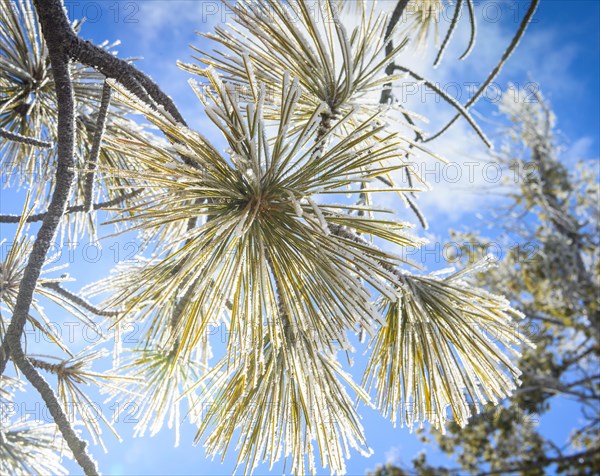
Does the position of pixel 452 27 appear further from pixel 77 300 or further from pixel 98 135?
pixel 77 300

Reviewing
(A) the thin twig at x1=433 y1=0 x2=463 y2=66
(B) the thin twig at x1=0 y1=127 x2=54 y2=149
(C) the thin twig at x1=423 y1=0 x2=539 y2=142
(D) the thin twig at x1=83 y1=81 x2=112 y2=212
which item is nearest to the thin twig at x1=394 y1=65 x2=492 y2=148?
(C) the thin twig at x1=423 y1=0 x2=539 y2=142

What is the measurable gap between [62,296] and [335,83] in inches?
24.4

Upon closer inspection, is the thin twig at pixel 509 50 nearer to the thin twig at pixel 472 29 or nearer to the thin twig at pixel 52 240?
the thin twig at pixel 472 29

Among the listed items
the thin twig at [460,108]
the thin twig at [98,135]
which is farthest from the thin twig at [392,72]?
the thin twig at [98,135]

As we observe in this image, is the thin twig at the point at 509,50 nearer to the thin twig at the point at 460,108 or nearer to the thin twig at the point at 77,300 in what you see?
the thin twig at the point at 460,108

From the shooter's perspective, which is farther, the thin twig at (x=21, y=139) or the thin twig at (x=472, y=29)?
the thin twig at (x=472, y=29)

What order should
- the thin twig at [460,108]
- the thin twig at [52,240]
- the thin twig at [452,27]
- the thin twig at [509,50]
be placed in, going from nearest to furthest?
the thin twig at [52,240] < the thin twig at [509,50] < the thin twig at [460,108] < the thin twig at [452,27]

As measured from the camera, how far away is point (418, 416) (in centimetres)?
78

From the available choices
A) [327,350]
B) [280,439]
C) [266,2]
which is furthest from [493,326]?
[266,2]

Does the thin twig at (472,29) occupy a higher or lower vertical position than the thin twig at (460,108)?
higher

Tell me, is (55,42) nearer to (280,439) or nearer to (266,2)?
(266,2)

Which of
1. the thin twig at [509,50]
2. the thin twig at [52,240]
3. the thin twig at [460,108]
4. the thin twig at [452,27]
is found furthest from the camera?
the thin twig at [452,27]

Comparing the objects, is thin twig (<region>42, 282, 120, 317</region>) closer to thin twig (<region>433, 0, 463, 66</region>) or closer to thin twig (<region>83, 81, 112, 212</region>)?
thin twig (<region>83, 81, 112, 212</region>)

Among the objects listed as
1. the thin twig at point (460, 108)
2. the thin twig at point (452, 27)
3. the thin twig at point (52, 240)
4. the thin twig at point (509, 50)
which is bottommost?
the thin twig at point (52, 240)
